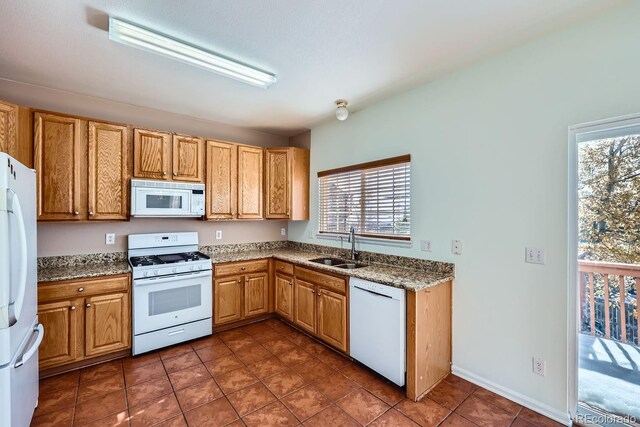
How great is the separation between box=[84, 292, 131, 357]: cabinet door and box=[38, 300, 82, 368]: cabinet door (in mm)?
84

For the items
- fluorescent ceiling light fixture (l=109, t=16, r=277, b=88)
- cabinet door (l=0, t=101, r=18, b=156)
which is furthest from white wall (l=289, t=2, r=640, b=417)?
cabinet door (l=0, t=101, r=18, b=156)

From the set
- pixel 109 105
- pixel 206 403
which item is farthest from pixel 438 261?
pixel 109 105

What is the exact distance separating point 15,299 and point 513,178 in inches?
126

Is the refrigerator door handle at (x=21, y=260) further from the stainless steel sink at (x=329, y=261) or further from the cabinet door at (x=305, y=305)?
the stainless steel sink at (x=329, y=261)

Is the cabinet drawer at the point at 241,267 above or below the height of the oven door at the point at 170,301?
above

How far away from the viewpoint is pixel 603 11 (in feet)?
5.66

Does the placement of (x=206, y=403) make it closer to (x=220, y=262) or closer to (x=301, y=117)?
(x=220, y=262)

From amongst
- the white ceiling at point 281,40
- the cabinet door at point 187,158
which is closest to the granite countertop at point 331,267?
the cabinet door at point 187,158

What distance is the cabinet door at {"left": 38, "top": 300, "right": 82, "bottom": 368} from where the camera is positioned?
94.5 inches

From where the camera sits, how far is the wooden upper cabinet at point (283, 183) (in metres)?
4.03

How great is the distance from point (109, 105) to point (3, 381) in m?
2.79

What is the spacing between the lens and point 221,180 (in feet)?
11.9

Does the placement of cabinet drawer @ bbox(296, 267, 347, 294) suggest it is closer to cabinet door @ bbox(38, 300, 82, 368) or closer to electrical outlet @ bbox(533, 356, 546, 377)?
electrical outlet @ bbox(533, 356, 546, 377)

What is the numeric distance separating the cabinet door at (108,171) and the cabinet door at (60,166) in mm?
71
